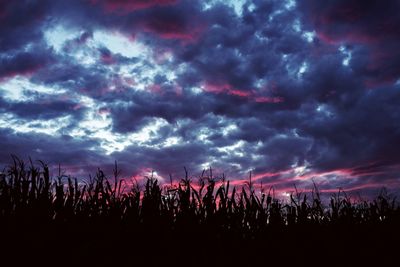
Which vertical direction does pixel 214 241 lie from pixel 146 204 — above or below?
below

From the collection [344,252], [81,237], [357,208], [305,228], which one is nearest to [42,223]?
[81,237]

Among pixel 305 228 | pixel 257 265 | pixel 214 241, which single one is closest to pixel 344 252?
→ pixel 305 228

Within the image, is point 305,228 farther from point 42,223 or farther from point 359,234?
point 42,223

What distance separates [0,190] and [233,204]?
343 cm

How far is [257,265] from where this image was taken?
19.0 feet

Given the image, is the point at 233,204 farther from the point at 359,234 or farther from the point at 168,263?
the point at 359,234

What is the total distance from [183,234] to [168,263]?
0.61 m

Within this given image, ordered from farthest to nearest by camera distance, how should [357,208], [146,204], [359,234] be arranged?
[357,208]
[359,234]
[146,204]

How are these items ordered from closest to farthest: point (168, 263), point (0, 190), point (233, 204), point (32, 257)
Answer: point (32, 257), point (168, 263), point (0, 190), point (233, 204)

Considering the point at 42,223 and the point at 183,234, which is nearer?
the point at 42,223

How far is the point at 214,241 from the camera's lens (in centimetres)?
574

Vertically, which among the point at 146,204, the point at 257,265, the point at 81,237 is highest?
the point at 146,204

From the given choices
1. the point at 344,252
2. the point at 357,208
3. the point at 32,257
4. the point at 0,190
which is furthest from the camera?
the point at 357,208

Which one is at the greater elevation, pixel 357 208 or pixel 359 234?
pixel 357 208
